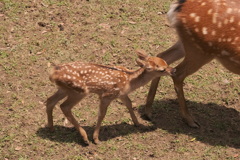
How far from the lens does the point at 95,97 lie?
714 centimetres

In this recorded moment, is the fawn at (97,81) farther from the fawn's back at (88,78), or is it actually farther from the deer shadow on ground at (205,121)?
the deer shadow on ground at (205,121)

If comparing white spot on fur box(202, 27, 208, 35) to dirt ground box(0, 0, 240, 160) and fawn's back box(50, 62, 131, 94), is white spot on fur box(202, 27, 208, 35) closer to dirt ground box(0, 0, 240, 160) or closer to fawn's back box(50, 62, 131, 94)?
fawn's back box(50, 62, 131, 94)

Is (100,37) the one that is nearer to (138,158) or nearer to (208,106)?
(208,106)

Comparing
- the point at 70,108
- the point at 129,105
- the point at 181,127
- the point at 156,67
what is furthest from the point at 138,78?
the point at 181,127

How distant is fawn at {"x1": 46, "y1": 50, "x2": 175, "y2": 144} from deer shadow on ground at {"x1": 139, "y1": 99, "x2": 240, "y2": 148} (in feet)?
2.82

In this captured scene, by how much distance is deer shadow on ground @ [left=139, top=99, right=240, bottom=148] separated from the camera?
21.6 ft

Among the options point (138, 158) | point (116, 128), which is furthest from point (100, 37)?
point (138, 158)

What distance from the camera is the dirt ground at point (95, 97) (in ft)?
20.4

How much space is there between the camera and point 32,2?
898cm

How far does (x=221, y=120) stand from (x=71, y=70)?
2.42m

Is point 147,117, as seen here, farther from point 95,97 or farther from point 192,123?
point 95,97

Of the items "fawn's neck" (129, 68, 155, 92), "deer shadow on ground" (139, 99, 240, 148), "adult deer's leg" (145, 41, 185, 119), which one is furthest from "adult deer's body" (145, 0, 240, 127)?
"deer shadow on ground" (139, 99, 240, 148)

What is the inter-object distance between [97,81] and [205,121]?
74.9 inches

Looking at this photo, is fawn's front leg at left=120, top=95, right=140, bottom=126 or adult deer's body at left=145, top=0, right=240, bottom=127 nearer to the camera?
adult deer's body at left=145, top=0, right=240, bottom=127
